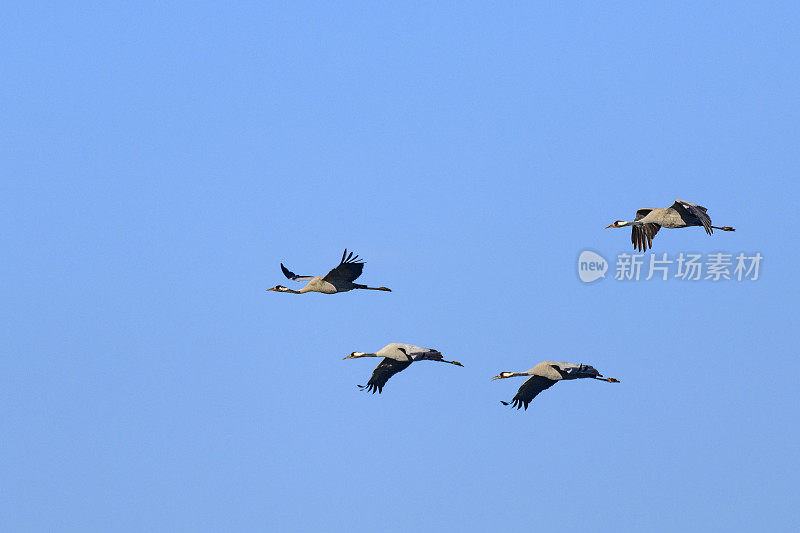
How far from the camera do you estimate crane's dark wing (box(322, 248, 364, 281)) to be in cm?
3192

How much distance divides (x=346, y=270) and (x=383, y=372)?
4333 millimetres

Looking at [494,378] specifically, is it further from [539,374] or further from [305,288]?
[305,288]

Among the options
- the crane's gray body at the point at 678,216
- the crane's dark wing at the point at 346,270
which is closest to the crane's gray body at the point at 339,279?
the crane's dark wing at the point at 346,270

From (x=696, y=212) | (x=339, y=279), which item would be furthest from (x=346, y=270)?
(x=696, y=212)

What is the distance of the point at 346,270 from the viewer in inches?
1276

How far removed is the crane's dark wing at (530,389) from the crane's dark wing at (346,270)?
6.00m

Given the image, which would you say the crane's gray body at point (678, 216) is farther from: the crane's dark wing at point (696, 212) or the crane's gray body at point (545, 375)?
the crane's gray body at point (545, 375)

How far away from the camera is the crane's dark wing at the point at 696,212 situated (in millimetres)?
33153

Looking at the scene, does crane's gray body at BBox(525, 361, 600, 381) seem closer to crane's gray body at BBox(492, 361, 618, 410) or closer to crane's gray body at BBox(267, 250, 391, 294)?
crane's gray body at BBox(492, 361, 618, 410)

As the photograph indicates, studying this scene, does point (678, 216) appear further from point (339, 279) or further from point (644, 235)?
point (339, 279)

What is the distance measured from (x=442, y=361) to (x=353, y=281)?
3.18 m

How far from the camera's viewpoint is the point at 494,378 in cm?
3609

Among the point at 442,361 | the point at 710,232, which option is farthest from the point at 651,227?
the point at 442,361

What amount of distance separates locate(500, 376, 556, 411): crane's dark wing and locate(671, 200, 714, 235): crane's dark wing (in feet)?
18.8
